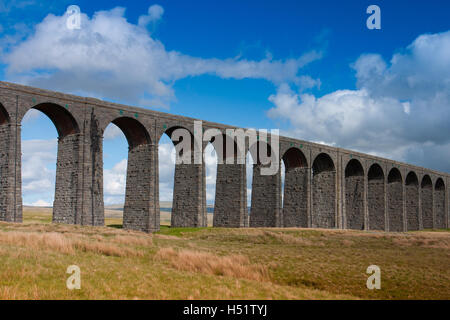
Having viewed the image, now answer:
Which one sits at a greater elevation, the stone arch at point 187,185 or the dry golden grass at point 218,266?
the stone arch at point 187,185

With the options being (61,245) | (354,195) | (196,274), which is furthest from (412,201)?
(196,274)

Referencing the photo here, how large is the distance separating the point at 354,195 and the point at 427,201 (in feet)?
80.2

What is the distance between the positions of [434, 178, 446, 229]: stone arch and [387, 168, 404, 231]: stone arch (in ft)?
51.3

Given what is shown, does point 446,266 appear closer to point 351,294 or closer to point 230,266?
point 351,294

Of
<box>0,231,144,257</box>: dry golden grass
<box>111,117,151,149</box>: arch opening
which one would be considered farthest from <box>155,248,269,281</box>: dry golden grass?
<box>111,117,151,149</box>: arch opening

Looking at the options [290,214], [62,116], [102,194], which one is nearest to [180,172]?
[102,194]

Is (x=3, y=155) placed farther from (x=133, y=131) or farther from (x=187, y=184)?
(x=187, y=184)

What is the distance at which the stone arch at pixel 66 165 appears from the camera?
2962 centimetres

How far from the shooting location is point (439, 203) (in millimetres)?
77438

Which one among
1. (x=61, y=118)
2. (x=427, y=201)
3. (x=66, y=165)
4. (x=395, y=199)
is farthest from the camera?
(x=427, y=201)

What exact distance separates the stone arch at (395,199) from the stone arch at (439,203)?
15626mm

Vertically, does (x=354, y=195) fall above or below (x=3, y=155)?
below

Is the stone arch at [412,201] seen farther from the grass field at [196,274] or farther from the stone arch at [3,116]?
the stone arch at [3,116]

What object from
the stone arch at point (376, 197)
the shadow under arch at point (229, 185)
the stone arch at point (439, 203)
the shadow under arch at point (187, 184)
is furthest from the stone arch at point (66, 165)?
the stone arch at point (439, 203)
